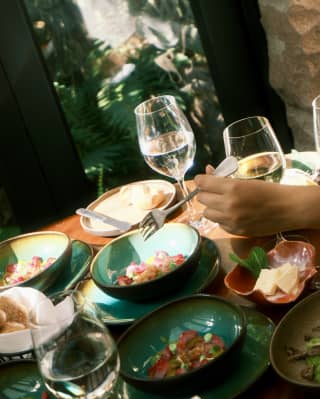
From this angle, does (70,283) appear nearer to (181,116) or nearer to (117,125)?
(181,116)

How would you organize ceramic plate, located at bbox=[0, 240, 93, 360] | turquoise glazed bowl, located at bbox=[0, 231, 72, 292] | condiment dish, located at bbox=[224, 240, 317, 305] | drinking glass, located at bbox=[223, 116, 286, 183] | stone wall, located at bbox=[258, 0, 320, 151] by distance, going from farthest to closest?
1. stone wall, located at bbox=[258, 0, 320, 151]
2. turquoise glazed bowl, located at bbox=[0, 231, 72, 292]
3. ceramic plate, located at bbox=[0, 240, 93, 360]
4. drinking glass, located at bbox=[223, 116, 286, 183]
5. condiment dish, located at bbox=[224, 240, 317, 305]

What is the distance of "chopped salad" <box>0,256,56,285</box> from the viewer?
1.51 meters

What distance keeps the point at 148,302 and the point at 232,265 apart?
18 centimetres

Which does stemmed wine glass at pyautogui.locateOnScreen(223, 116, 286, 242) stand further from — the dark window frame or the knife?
the dark window frame

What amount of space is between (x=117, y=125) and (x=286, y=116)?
2.44 feet

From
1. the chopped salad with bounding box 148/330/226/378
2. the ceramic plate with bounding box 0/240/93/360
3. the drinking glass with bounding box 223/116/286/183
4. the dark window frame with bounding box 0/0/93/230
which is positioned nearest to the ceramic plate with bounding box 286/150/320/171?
the drinking glass with bounding box 223/116/286/183

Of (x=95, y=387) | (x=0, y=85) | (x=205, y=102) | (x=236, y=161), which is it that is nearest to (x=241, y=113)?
(x=205, y=102)

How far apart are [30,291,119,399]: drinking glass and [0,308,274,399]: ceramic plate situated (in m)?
0.14

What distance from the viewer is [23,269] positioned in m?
1.56

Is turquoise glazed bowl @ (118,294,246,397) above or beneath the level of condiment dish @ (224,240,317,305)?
above

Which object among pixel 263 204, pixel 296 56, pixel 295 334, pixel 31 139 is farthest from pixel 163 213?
pixel 31 139

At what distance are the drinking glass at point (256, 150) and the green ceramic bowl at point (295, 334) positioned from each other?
1.35ft

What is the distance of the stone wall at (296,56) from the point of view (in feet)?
8.27

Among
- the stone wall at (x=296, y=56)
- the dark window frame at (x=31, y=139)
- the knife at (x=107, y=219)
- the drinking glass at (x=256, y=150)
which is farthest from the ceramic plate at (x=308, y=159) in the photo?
the dark window frame at (x=31, y=139)
